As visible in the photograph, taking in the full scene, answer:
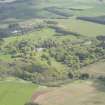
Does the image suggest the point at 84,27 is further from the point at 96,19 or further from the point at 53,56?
the point at 53,56

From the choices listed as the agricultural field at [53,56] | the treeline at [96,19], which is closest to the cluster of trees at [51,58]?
the agricultural field at [53,56]

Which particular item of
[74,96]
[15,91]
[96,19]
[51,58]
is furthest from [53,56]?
[96,19]

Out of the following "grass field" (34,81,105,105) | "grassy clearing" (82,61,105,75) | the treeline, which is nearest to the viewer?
"grass field" (34,81,105,105)

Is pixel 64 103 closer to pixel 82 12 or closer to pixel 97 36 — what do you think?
pixel 97 36

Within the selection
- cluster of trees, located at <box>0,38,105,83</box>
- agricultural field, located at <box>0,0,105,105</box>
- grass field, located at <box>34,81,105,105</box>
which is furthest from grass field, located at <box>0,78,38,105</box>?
cluster of trees, located at <box>0,38,105,83</box>

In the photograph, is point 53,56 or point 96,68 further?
point 53,56

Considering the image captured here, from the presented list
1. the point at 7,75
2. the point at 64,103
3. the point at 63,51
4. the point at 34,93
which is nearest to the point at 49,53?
the point at 63,51

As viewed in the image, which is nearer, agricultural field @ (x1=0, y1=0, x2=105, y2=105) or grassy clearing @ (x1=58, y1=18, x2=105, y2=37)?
agricultural field @ (x1=0, y1=0, x2=105, y2=105)

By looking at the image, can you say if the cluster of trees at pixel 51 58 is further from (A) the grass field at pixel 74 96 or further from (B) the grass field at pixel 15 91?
(A) the grass field at pixel 74 96

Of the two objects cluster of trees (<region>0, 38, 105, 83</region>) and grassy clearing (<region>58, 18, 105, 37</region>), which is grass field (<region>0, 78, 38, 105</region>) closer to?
cluster of trees (<region>0, 38, 105, 83</region>)

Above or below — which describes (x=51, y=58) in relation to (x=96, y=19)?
above
